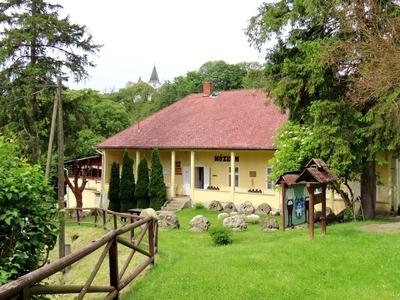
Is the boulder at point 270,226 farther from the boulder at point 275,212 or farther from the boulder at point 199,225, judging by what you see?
the boulder at point 275,212

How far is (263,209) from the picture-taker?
25703 millimetres

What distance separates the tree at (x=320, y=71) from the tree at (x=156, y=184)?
11454mm

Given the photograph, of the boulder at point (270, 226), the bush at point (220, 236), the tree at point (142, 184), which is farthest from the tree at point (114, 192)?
the bush at point (220, 236)

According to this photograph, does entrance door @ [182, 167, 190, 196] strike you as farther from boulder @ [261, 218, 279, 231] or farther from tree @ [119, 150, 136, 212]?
boulder @ [261, 218, 279, 231]

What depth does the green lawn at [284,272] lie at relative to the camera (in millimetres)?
8172

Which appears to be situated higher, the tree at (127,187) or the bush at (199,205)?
the tree at (127,187)

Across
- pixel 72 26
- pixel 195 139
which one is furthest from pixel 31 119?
A: pixel 195 139

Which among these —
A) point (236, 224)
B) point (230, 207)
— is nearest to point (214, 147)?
point (230, 207)

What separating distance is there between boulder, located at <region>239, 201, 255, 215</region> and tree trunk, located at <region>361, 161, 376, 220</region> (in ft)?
23.4

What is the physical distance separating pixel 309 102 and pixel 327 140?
7.43 ft

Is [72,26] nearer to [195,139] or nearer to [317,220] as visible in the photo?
[195,139]

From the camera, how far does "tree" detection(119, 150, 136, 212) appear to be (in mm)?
30547

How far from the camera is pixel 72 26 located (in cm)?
2700

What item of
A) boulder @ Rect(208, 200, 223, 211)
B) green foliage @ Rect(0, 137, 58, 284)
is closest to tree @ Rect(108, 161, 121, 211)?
boulder @ Rect(208, 200, 223, 211)
